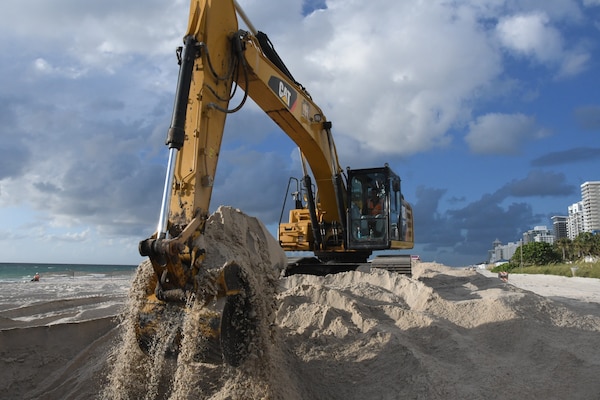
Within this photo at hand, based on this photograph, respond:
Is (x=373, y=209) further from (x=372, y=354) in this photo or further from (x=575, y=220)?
(x=575, y=220)

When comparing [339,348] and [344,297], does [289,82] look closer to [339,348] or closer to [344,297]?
[344,297]

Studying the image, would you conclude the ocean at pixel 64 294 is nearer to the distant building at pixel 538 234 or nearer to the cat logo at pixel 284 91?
the cat logo at pixel 284 91

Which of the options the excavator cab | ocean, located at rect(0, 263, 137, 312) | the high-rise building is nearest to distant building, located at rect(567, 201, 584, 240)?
the high-rise building

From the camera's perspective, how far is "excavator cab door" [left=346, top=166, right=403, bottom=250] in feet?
31.6

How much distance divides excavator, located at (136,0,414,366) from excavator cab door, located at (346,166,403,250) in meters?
0.02

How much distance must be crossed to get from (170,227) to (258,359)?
1317 millimetres

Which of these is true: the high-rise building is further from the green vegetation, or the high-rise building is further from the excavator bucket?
the excavator bucket

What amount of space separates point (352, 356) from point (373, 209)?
5167 mm

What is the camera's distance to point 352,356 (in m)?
4.96

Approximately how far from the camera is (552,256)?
1610 inches

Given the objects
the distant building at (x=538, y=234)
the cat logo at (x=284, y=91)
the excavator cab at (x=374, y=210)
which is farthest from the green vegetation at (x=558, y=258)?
the distant building at (x=538, y=234)

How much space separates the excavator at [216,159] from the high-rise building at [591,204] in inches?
4031

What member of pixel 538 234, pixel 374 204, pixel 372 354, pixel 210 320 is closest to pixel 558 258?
pixel 374 204

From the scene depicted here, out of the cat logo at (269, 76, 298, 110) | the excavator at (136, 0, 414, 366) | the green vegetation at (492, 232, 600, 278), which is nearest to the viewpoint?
the excavator at (136, 0, 414, 366)
